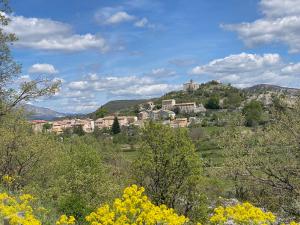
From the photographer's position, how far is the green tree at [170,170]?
2905cm

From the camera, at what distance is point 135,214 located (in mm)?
8828

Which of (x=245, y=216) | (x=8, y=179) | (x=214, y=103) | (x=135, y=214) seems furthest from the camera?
(x=214, y=103)

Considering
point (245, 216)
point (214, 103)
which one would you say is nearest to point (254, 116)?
point (245, 216)

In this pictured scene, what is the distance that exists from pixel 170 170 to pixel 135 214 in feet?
67.6

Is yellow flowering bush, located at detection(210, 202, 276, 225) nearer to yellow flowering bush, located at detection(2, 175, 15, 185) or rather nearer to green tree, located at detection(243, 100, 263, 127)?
yellow flowering bush, located at detection(2, 175, 15, 185)

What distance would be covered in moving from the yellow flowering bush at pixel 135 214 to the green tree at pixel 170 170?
19.9 m

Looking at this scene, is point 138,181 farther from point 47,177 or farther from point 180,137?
point 47,177

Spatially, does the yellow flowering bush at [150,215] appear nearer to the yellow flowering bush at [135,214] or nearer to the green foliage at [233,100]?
the yellow flowering bush at [135,214]

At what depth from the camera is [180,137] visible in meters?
29.6

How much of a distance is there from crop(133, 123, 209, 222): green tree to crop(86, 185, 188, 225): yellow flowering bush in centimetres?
1986

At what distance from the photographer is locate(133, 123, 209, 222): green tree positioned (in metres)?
29.0

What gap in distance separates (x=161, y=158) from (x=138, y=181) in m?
2.19

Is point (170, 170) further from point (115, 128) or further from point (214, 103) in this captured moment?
point (214, 103)

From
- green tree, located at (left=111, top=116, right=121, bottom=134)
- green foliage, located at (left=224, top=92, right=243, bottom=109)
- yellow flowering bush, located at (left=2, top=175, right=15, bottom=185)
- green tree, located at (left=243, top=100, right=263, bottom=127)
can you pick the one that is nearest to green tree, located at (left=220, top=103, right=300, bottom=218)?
green tree, located at (left=243, top=100, right=263, bottom=127)
